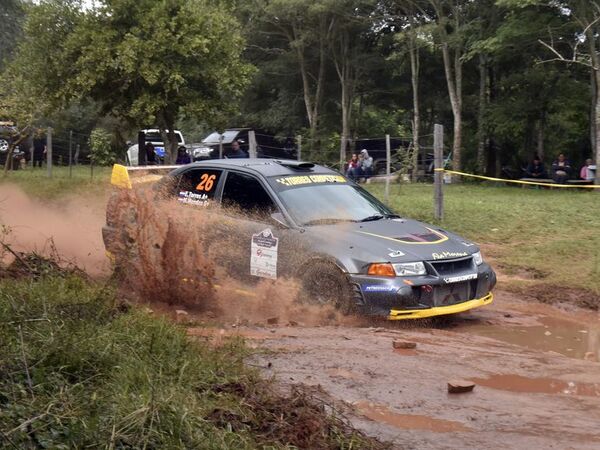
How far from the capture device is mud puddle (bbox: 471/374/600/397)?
211 inches

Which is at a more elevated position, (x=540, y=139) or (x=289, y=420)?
(x=540, y=139)

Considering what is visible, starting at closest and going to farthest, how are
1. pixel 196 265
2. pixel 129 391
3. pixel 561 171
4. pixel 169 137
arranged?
pixel 129 391 < pixel 196 265 < pixel 169 137 < pixel 561 171

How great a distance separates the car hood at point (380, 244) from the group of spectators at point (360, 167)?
1403cm

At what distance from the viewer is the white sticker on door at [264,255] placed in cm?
759

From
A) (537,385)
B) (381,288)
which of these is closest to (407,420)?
(537,385)

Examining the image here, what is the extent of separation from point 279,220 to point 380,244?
1124 mm

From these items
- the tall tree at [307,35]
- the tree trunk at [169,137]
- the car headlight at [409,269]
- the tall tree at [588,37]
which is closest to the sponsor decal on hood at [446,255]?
the car headlight at [409,269]

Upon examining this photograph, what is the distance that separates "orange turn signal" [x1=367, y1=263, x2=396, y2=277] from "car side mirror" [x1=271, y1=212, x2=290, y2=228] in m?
1.08

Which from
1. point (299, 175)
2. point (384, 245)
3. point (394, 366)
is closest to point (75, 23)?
point (299, 175)

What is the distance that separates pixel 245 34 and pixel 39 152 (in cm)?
1048

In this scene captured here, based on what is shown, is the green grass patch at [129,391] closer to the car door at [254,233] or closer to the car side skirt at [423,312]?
the car side skirt at [423,312]

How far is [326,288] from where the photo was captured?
7270mm

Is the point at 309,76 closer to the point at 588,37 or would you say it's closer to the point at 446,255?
the point at 588,37

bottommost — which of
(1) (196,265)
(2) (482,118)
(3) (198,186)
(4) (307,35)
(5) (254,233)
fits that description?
(1) (196,265)
